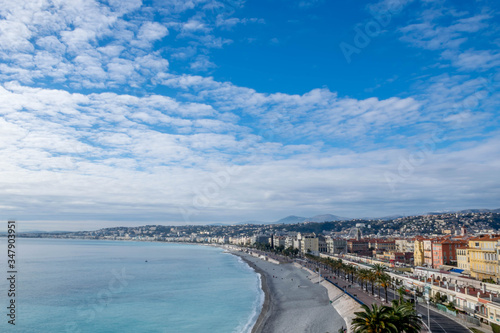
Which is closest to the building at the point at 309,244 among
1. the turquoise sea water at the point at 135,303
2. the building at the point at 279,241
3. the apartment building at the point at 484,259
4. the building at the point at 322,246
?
the building at the point at 322,246

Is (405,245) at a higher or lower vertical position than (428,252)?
lower

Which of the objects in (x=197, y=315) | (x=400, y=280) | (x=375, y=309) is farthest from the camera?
(x=400, y=280)

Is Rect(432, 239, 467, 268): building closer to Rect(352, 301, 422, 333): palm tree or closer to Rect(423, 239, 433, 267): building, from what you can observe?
Rect(423, 239, 433, 267): building

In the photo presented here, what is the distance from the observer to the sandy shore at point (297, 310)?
38.9 meters

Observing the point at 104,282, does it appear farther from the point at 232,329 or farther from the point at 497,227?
the point at 497,227

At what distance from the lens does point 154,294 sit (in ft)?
208

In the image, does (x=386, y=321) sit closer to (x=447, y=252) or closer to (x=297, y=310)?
(x=297, y=310)

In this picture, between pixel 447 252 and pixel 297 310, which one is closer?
pixel 297 310

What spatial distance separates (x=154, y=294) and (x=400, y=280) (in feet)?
130

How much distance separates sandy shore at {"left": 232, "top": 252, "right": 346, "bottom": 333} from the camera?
38875 mm

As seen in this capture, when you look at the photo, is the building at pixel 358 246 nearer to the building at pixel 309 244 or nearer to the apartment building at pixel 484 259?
the building at pixel 309 244

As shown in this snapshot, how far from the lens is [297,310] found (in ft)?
155

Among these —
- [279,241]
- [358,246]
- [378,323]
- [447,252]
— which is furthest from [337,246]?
[378,323]

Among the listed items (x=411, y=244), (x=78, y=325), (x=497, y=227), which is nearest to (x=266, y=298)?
(x=78, y=325)
